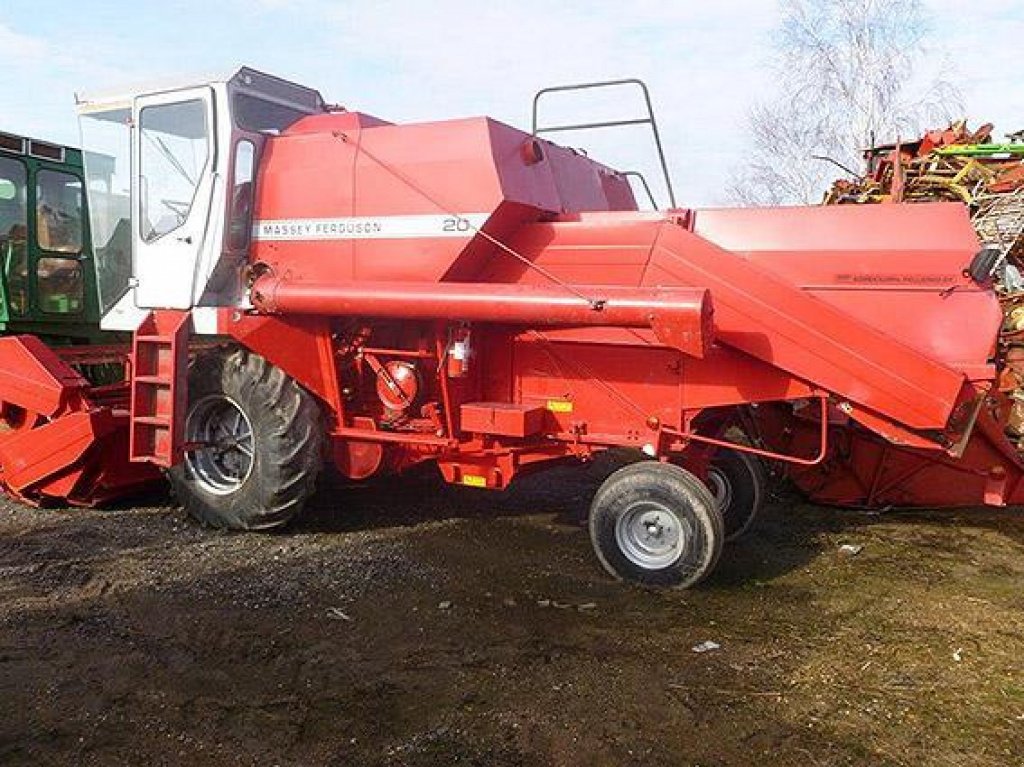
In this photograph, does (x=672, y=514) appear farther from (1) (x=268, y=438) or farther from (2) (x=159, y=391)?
(2) (x=159, y=391)

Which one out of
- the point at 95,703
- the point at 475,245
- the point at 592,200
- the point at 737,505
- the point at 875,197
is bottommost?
the point at 95,703

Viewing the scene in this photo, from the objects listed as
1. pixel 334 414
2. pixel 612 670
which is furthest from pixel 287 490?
pixel 612 670

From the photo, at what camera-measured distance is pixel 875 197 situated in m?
10.8

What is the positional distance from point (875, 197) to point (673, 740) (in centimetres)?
943

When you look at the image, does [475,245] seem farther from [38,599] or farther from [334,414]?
[38,599]

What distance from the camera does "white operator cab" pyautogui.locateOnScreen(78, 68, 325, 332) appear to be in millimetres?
5359

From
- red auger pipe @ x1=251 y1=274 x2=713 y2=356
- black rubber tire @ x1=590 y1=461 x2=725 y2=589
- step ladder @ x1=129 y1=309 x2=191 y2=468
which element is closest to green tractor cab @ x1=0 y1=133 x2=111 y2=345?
step ladder @ x1=129 y1=309 x2=191 y2=468

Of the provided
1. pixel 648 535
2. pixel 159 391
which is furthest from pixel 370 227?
pixel 648 535

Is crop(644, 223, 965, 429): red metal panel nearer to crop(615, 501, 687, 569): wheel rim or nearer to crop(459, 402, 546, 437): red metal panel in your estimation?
crop(615, 501, 687, 569): wheel rim

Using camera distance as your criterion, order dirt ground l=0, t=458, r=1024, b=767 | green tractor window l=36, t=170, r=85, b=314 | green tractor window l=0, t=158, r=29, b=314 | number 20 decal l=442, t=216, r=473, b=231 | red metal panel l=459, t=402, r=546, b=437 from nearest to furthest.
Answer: dirt ground l=0, t=458, r=1024, b=767
number 20 decal l=442, t=216, r=473, b=231
red metal panel l=459, t=402, r=546, b=437
green tractor window l=0, t=158, r=29, b=314
green tractor window l=36, t=170, r=85, b=314

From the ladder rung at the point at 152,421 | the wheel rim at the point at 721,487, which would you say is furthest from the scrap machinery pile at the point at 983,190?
the ladder rung at the point at 152,421

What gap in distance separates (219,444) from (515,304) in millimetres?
2434

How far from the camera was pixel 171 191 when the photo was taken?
5.64 m

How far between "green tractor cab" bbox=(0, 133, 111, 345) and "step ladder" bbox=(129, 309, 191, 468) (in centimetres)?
258
